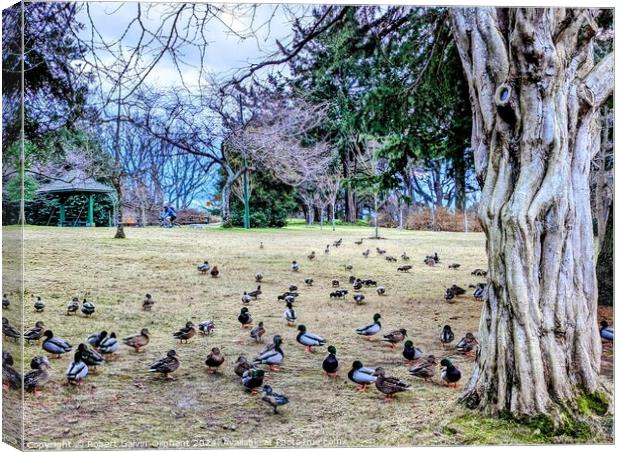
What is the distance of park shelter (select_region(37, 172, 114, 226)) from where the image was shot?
448 cm

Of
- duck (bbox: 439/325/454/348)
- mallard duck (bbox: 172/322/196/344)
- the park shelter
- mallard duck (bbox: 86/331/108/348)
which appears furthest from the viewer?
duck (bbox: 439/325/454/348)

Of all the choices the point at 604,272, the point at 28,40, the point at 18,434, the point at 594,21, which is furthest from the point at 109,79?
the point at 604,272

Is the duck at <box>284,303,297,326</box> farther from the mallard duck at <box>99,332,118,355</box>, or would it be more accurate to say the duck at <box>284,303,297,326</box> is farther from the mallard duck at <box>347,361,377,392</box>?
the mallard duck at <box>99,332,118,355</box>

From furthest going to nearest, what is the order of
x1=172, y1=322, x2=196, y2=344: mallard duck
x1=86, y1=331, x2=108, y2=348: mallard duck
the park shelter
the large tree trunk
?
the park shelter < x1=172, y1=322, x2=196, y2=344: mallard duck < x1=86, y1=331, x2=108, y2=348: mallard duck < the large tree trunk

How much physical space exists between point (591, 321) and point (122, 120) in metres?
3.73

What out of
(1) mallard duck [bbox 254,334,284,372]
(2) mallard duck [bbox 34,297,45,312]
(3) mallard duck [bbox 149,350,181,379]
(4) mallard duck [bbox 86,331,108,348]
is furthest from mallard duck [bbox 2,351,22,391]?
(1) mallard duck [bbox 254,334,284,372]

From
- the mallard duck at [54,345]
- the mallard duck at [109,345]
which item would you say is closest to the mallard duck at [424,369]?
the mallard duck at [109,345]

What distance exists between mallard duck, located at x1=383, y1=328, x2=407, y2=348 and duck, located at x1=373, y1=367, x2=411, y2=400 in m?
0.28

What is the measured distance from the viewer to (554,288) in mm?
Answer: 4086

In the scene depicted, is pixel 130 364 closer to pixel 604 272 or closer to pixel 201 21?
pixel 201 21

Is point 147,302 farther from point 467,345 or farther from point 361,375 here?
point 467,345

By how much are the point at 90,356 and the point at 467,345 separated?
2745mm

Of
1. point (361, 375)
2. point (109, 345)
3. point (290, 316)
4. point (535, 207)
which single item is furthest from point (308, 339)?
point (535, 207)

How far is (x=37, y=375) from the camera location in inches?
161
